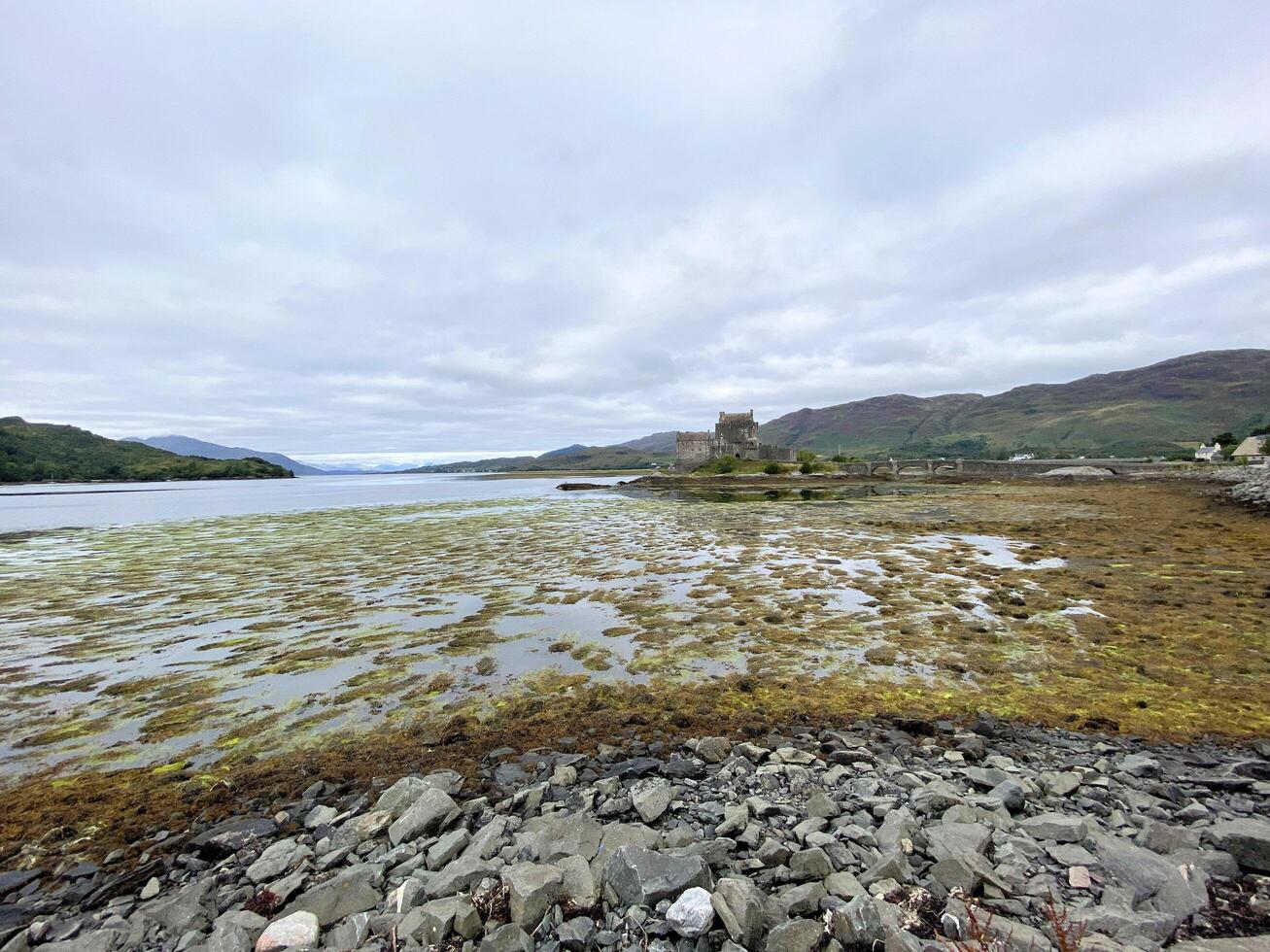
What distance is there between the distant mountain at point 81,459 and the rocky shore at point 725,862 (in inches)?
8172

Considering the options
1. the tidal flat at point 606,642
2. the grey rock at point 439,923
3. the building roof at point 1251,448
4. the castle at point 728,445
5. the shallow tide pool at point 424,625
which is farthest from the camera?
the castle at point 728,445

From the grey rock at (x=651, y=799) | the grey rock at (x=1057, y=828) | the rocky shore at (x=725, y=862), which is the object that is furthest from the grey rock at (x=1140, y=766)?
the grey rock at (x=651, y=799)

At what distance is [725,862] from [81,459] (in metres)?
235

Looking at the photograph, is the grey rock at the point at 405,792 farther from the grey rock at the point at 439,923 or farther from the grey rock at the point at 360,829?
the grey rock at the point at 439,923

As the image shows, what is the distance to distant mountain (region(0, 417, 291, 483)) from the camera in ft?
482

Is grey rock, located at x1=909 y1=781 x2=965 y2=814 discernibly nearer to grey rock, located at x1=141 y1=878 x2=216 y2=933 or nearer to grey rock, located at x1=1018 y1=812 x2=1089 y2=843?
grey rock, located at x1=1018 y1=812 x2=1089 y2=843

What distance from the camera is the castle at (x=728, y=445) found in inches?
4414

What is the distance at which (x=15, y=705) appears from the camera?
8.23 m

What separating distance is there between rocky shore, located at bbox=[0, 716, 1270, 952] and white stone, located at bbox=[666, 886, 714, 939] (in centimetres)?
1

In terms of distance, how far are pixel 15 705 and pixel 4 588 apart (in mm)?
13982

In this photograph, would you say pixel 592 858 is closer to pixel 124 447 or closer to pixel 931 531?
pixel 931 531

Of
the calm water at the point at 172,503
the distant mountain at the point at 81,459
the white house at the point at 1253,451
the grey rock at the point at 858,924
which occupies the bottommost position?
the white house at the point at 1253,451

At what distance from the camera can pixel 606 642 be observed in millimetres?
10594

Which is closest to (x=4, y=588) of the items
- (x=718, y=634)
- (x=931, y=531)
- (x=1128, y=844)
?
(x=718, y=634)
